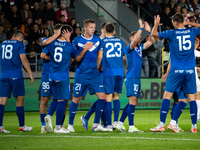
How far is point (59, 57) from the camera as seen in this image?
26.0ft

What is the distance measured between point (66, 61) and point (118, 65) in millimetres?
1328

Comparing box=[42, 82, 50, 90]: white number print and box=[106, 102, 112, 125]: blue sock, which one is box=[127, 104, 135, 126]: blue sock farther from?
box=[42, 82, 50, 90]: white number print

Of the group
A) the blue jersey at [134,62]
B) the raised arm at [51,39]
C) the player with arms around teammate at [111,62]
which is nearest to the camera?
the raised arm at [51,39]

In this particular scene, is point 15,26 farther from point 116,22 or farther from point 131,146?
point 131,146

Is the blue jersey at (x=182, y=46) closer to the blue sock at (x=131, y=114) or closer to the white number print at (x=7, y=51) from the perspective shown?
the blue sock at (x=131, y=114)

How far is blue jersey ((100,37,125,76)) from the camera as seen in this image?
8547 mm

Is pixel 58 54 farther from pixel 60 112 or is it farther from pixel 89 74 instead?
pixel 60 112

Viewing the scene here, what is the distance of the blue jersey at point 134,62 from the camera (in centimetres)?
833

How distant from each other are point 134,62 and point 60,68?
1748mm

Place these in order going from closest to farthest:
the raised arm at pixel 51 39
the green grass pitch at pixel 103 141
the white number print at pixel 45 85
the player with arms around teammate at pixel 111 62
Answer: the green grass pitch at pixel 103 141 → the raised arm at pixel 51 39 → the player with arms around teammate at pixel 111 62 → the white number print at pixel 45 85

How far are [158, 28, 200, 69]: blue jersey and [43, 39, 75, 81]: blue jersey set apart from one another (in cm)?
207

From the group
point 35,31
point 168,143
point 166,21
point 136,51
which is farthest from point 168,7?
point 168,143

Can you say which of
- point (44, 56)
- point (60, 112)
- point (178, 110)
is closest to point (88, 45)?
point (44, 56)

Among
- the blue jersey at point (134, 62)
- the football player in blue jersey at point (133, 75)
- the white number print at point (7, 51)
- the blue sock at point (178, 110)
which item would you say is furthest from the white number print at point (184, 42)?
the white number print at point (7, 51)
